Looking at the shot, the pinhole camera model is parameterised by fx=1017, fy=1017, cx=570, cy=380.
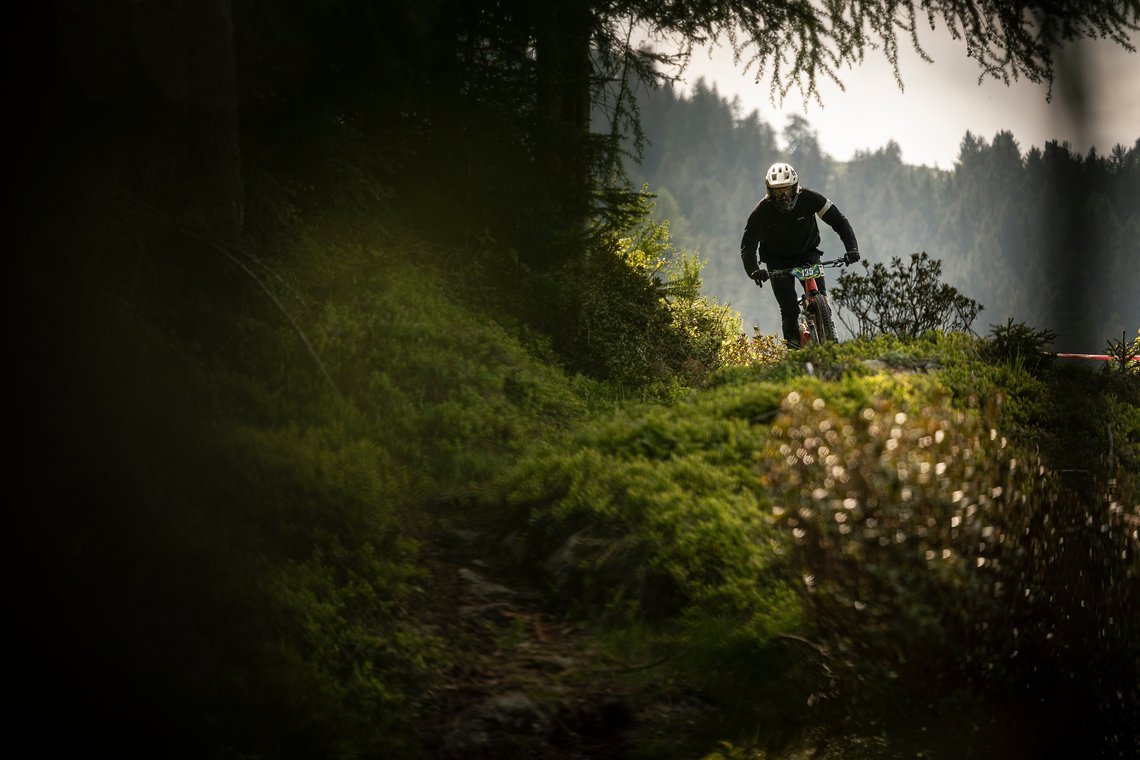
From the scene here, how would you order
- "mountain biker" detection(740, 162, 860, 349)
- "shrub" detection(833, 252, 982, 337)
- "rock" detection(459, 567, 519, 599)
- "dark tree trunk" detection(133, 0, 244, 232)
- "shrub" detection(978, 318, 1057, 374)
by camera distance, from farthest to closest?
"shrub" detection(833, 252, 982, 337) → "mountain biker" detection(740, 162, 860, 349) → "shrub" detection(978, 318, 1057, 374) → "dark tree trunk" detection(133, 0, 244, 232) → "rock" detection(459, 567, 519, 599)

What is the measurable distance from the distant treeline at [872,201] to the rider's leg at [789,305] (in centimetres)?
4832

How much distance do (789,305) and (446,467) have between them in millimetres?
6167

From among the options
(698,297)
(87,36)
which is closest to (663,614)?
(87,36)

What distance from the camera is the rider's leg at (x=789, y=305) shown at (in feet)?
41.8

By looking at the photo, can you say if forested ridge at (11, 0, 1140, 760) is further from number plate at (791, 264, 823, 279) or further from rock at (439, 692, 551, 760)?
number plate at (791, 264, 823, 279)

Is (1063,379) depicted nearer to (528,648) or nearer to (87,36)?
(528,648)

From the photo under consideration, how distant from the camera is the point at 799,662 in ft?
16.2

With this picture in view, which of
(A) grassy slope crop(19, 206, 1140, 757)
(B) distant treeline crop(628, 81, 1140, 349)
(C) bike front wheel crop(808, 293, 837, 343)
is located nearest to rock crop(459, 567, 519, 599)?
(A) grassy slope crop(19, 206, 1140, 757)

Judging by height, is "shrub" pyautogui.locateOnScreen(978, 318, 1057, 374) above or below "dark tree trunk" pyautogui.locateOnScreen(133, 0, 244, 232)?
below

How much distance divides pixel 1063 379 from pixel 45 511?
9.22 metres

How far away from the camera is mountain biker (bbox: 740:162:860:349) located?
41.8 feet

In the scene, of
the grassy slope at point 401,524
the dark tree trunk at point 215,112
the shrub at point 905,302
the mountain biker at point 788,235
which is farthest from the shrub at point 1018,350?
the dark tree trunk at point 215,112

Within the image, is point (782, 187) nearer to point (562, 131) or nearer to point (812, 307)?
point (812, 307)

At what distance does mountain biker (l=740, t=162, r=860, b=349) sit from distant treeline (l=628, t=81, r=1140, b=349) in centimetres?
4797
